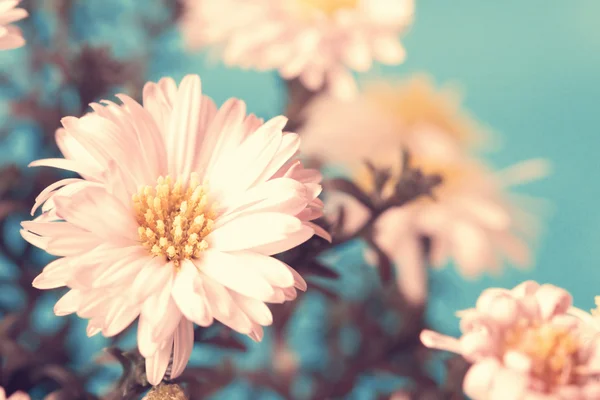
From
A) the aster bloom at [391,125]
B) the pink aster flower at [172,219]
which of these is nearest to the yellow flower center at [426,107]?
the aster bloom at [391,125]

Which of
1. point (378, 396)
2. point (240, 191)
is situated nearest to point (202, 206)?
point (240, 191)

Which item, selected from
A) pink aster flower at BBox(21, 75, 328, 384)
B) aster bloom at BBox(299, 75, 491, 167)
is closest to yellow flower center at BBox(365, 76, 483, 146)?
aster bloom at BBox(299, 75, 491, 167)

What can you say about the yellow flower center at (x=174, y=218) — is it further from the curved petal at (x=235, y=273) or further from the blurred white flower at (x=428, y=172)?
the blurred white flower at (x=428, y=172)

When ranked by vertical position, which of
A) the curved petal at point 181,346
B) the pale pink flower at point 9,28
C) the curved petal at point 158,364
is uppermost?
the pale pink flower at point 9,28

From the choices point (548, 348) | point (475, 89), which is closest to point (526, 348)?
point (548, 348)

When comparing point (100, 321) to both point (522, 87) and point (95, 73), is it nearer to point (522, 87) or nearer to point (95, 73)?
point (95, 73)

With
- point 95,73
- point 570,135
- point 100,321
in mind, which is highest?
point 570,135

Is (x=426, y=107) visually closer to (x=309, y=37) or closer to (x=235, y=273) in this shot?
(x=309, y=37)
